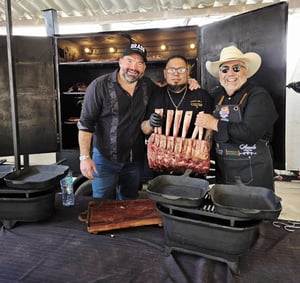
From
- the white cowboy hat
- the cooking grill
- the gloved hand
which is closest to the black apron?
the white cowboy hat

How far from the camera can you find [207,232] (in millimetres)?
898

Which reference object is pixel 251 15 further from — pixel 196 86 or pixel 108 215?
pixel 108 215

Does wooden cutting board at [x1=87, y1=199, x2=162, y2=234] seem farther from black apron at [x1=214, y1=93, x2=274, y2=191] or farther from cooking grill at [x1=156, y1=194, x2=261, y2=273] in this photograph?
black apron at [x1=214, y1=93, x2=274, y2=191]

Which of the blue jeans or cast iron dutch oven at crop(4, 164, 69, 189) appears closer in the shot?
cast iron dutch oven at crop(4, 164, 69, 189)

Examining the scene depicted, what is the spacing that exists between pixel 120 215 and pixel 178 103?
0.85 metres

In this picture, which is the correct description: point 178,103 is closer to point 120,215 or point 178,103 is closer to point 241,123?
point 241,123

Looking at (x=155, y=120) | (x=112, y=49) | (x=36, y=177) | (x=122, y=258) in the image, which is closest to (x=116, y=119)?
(x=155, y=120)

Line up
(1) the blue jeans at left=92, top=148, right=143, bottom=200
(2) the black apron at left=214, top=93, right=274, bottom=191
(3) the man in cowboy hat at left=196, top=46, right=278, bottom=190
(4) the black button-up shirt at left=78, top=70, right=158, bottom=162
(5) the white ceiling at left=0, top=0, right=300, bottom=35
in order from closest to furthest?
1. (3) the man in cowboy hat at left=196, top=46, right=278, bottom=190
2. (2) the black apron at left=214, top=93, right=274, bottom=191
3. (4) the black button-up shirt at left=78, top=70, right=158, bottom=162
4. (1) the blue jeans at left=92, top=148, right=143, bottom=200
5. (5) the white ceiling at left=0, top=0, right=300, bottom=35

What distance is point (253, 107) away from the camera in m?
1.56

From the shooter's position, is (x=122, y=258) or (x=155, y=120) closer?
(x=122, y=258)

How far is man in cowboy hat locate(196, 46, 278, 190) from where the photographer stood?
1.55 meters

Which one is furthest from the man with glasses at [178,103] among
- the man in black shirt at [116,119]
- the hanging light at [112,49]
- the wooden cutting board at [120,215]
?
the hanging light at [112,49]

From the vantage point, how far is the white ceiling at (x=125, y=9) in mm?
3447

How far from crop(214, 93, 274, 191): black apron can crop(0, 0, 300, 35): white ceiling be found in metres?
2.24
